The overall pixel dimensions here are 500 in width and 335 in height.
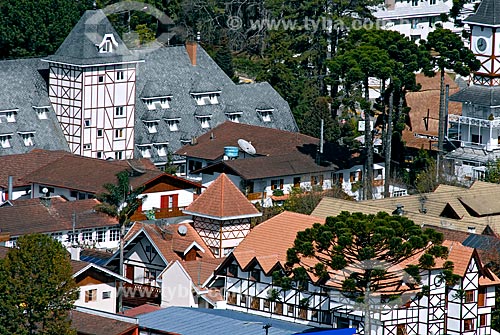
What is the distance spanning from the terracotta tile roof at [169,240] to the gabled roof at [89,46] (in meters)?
24.7

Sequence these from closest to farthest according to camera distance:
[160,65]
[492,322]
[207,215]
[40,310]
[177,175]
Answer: [40,310], [492,322], [207,215], [177,175], [160,65]

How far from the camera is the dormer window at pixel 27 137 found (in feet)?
381

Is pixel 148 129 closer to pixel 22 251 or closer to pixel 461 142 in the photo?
pixel 461 142

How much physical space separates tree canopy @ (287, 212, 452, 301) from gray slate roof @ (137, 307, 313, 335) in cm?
269

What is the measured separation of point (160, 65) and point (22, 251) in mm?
45680

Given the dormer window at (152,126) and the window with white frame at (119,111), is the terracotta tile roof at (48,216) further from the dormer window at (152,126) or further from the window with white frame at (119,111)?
the dormer window at (152,126)

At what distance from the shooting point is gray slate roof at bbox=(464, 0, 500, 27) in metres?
117

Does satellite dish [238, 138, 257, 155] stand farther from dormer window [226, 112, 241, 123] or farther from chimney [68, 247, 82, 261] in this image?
chimney [68, 247, 82, 261]

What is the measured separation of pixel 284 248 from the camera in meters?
87.4

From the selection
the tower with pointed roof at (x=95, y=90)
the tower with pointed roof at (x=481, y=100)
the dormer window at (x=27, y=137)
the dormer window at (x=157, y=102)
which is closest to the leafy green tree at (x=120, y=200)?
the dormer window at (x=27, y=137)

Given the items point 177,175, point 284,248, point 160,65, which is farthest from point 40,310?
point 160,65

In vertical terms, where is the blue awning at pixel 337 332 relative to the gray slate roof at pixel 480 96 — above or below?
below

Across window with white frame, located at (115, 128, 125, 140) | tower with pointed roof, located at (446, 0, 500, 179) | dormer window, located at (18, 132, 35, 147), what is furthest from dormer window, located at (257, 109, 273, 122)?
dormer window, located at (18, 132, 35, 147)

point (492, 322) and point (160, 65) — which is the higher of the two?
point (160, 65)
